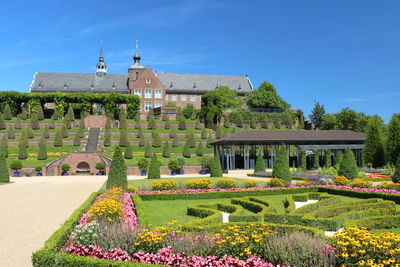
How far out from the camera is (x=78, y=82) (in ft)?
274

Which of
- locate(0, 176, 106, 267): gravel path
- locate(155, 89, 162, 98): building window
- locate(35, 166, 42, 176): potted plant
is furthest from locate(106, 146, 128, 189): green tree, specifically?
locate(155, 89, 162, 98): building window

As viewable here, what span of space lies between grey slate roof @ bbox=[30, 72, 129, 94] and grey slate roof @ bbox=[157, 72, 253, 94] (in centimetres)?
1070

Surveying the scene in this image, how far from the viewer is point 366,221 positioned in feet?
38.0

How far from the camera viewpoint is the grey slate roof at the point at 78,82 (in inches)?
3194

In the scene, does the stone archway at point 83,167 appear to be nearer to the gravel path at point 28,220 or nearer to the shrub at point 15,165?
the shrub at point 15,165

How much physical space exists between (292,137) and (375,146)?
9167 millimetres

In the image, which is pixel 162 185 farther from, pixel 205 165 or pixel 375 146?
pixel 375 146

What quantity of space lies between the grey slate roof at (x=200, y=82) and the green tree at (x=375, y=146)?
52083 mm

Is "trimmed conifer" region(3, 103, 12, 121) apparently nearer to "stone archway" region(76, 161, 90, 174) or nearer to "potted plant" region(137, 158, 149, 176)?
"stone archway" region(76, 161, 90, 174)

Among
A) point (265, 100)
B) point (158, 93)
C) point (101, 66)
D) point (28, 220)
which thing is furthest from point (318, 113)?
point (28, 220)

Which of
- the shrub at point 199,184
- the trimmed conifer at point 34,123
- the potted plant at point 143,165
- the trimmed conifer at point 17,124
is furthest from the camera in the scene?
the trimmed conifer at point 34,123

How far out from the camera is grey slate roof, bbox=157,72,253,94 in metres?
88.4

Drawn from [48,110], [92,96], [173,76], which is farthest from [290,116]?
[48,110]

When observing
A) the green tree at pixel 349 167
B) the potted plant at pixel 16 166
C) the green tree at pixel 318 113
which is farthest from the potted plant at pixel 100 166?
the green tree at pixel 318 113
